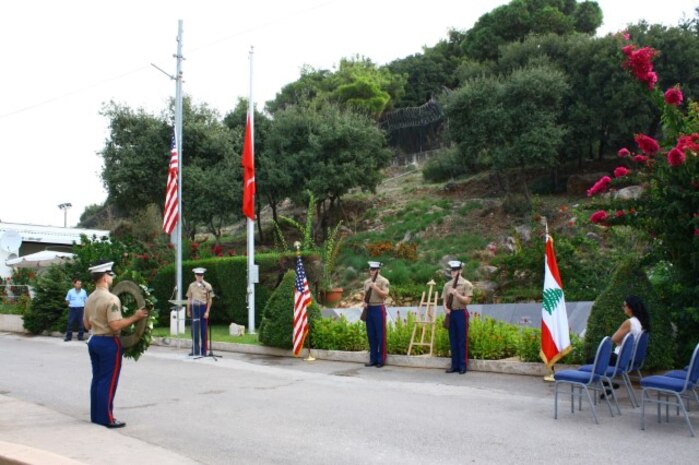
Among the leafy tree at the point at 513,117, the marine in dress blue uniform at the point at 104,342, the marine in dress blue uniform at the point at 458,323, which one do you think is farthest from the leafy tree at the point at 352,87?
the marine in dress blue uniform at the point at 104,342

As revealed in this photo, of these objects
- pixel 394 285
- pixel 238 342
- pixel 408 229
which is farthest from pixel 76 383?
pixel 408 229

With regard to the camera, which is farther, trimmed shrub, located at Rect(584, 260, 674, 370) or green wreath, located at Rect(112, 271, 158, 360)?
trimmed shrub, located at Rect(584, 260, 674, 370)

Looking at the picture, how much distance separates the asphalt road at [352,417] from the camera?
7273 mm

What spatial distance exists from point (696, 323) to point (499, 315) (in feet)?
25.8

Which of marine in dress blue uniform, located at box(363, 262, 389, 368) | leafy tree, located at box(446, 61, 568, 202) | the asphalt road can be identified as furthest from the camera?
leafy tree, located at box(446, 61, 568, 202)

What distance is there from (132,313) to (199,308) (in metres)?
7.41

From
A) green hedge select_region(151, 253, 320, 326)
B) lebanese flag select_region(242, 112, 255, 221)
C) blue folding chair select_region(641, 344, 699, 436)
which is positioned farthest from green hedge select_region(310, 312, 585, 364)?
green hedge select_region(151, 253, 320, 326)

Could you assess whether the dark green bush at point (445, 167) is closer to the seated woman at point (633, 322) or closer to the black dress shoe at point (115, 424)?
the seated woman at point (633, 322)

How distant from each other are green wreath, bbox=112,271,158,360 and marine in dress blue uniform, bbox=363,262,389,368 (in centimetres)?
586

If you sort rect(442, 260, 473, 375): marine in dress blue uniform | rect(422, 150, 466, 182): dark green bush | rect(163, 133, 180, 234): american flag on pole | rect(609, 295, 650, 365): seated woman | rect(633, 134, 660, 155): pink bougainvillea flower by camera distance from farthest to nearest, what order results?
rect(422, 150, 466, 182): dark green bush, rect(163, 133, 180, 234): american flag on pole, rect(442, 260, 473, 375): marine in dress blue uniform, rect(633, 134, 660, 155): pink bougainvillea flower, rect(609, 295, 650, 365): seated woman

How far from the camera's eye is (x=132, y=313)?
359 inches

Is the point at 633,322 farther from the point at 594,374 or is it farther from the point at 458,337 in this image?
the point at 458,337

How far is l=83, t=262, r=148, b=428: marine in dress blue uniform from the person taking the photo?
8.40m

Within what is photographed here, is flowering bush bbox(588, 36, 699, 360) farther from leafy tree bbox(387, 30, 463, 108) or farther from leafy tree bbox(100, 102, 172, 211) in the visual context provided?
leafy tree bbox(387, 30, 463, 108)
